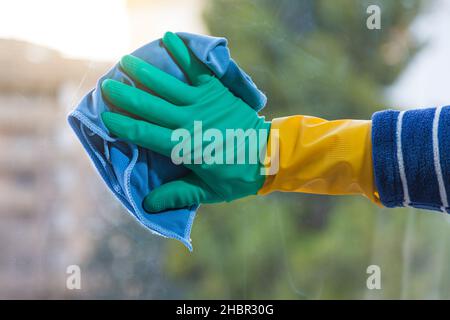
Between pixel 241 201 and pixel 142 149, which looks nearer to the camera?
pixel 142 149

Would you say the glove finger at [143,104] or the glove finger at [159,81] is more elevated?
the glove finger at [159,81]

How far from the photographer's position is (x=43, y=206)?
1078 mm

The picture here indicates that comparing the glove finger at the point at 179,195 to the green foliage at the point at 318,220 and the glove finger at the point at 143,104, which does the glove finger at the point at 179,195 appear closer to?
the glove finger at the point at 143,104

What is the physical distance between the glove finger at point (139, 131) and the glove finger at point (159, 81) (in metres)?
0.03

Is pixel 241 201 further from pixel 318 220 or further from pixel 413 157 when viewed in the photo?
pixel 413 157


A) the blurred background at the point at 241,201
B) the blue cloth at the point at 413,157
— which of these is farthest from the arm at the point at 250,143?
the blurred background at the point at 241,201

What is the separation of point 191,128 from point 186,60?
0.19ft

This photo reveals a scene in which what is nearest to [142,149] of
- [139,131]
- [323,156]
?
[139,131]

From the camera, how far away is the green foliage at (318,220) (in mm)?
1113

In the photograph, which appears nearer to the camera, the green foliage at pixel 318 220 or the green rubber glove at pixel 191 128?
the green rubber glove at pixel 191 128

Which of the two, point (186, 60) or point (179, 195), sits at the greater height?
point (186, 60)

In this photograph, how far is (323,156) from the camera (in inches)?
16.8

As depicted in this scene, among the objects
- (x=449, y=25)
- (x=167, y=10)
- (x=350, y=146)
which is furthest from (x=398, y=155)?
(x=449, y=25)

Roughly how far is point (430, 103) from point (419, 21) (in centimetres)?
19
